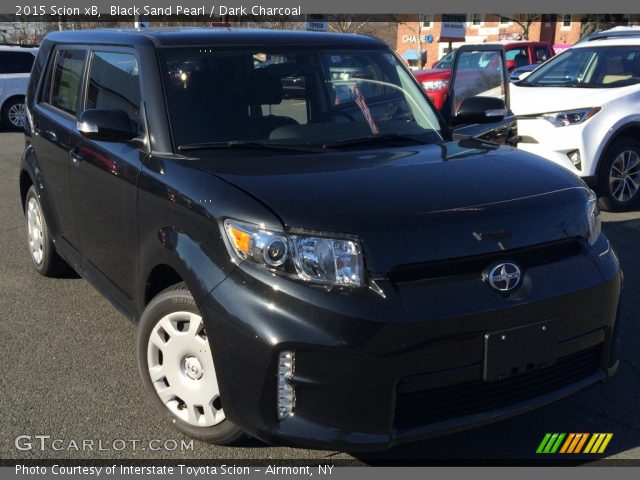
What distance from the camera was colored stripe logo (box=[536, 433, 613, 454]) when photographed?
3246 millimetres

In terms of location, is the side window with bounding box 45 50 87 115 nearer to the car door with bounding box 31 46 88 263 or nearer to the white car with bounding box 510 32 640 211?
the car door with bounding box 31 46 88 263

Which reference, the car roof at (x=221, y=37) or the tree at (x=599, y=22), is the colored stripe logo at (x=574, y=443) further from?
the tree at (x=599, y=22)

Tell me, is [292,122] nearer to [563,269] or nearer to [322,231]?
[322,231]

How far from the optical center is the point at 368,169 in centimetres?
328

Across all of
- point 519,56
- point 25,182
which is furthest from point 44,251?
point 519,56

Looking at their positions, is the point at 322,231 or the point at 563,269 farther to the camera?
the point at 563,269

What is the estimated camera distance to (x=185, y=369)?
3148mm

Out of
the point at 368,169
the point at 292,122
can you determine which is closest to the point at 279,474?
the point at 368,169

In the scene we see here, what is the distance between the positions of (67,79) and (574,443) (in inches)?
150

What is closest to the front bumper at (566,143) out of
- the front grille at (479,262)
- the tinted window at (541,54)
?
the front grille at (479,262)

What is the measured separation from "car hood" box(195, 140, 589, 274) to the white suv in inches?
579

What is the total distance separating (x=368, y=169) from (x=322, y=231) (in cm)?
67

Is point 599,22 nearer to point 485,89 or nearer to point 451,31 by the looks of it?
point 451,31

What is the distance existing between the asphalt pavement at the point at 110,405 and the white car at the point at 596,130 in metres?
2.77
